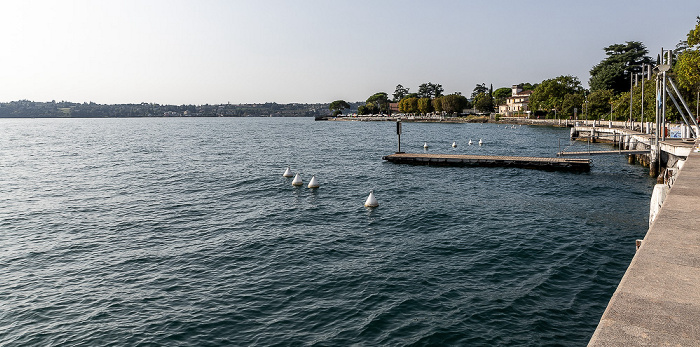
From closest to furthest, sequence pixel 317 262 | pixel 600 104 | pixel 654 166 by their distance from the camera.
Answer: pixel 317 262
pixel 654 166
pixel 600 104

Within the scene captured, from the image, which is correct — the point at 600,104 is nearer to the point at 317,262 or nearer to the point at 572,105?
the point at 572,105

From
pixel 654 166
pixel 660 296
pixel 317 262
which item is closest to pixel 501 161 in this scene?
pixel 654 166

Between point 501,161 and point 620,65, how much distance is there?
10446cm

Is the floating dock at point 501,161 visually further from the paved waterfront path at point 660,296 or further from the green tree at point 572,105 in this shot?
the green tree at point 572,105

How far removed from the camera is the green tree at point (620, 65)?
133m

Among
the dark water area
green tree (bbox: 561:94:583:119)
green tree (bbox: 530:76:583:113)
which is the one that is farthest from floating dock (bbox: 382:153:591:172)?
green tree (bbox: 530:76:583:113)

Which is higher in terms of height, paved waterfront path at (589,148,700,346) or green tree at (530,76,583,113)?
green tree at (530,76,583,113)

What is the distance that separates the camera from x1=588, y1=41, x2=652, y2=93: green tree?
133125 millimetres

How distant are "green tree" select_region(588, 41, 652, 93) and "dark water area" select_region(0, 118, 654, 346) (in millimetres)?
107653

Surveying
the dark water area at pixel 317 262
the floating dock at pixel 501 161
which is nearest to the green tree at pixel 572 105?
the floating dock at pixel 501 161

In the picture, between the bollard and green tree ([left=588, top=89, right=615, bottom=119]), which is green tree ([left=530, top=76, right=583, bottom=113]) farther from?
the bollard

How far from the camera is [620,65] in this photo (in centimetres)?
13200

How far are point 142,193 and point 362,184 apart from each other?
18753mm

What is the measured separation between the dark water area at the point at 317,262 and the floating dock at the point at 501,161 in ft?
17.5
